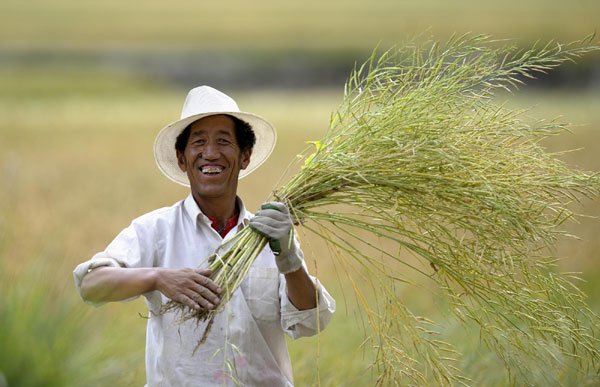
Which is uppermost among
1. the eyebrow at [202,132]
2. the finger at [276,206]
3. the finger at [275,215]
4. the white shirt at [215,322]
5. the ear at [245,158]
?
the eyebrow at [202,132]

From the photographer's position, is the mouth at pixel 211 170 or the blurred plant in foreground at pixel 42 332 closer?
the blurred plant in foreground at pixel 42 332

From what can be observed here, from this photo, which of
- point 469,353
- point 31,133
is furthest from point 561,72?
point 469,353

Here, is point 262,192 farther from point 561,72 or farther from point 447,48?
point 561,72

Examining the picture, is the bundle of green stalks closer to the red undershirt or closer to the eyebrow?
the red undershirt

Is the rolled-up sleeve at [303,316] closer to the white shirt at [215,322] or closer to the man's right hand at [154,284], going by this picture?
the white shirt at [215,322]

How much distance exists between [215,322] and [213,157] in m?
0.62

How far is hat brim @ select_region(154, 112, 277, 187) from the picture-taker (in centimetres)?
317

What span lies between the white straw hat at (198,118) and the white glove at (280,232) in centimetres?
51

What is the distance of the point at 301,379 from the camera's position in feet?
14.7

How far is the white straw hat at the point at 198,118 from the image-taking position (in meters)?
3.08

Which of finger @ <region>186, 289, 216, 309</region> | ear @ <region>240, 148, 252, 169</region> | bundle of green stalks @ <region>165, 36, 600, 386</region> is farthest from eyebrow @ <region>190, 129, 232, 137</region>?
finger @ <region>186, 289, 216, 309</region>

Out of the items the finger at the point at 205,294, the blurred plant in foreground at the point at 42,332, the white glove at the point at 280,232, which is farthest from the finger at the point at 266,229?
the blurred plant in foreground at the point at 42,332

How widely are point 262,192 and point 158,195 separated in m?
1.69

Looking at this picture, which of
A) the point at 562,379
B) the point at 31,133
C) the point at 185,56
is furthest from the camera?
the point at 185,56
